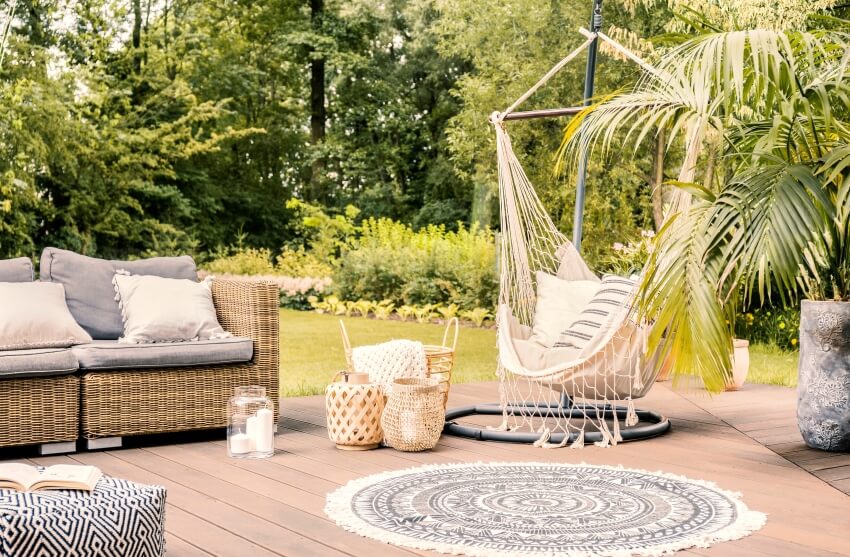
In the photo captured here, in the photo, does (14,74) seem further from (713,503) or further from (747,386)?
(713,503)

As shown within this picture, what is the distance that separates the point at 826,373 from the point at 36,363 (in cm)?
327

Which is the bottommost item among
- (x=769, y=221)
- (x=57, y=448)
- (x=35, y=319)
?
(x=57, y=448)

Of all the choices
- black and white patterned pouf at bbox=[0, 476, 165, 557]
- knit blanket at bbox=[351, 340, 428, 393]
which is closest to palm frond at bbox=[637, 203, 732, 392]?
knit blanket at bbox=[351, 340, 428, 393]

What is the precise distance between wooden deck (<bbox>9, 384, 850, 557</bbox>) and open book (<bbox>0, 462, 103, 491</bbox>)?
16.7 inches

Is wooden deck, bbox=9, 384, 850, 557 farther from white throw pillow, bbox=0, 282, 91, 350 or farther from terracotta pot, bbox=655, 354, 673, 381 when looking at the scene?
terracotta pot, bbox=655, 354, 673, 381

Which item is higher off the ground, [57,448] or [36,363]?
[36,363]

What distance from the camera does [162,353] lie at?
13.8 feet

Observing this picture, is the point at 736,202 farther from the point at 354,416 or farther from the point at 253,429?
the point at 253,429

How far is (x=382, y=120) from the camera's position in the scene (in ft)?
42.9

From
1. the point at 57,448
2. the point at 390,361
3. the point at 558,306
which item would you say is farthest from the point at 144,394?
the point at 558,306

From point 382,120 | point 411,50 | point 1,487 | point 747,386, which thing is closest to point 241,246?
point 382,120

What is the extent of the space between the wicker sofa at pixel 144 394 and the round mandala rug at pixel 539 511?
1.12 metres

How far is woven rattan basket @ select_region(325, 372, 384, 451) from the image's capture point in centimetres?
403

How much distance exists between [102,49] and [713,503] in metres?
9.64
